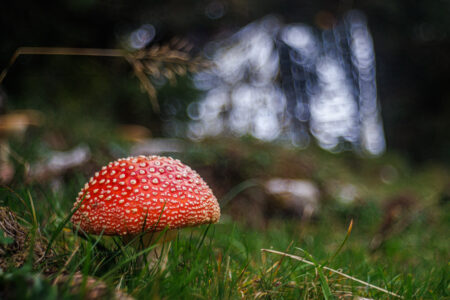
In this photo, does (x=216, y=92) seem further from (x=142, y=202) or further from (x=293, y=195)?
(x=142, y=202)

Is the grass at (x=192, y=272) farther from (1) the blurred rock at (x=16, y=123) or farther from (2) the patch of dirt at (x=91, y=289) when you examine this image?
(1) the blurred rock at (x=16, y=123)

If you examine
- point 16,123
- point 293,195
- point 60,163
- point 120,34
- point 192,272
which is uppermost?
point 120,34

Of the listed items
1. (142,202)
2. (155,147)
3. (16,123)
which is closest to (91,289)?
(142,202)

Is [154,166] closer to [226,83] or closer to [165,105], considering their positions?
[226,83]

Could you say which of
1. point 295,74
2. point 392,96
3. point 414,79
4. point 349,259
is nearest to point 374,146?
point 392,96

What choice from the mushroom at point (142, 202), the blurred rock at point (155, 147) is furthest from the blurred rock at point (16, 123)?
the mushroom at point (142, 202)

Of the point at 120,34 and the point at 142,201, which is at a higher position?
the point at 120,34
